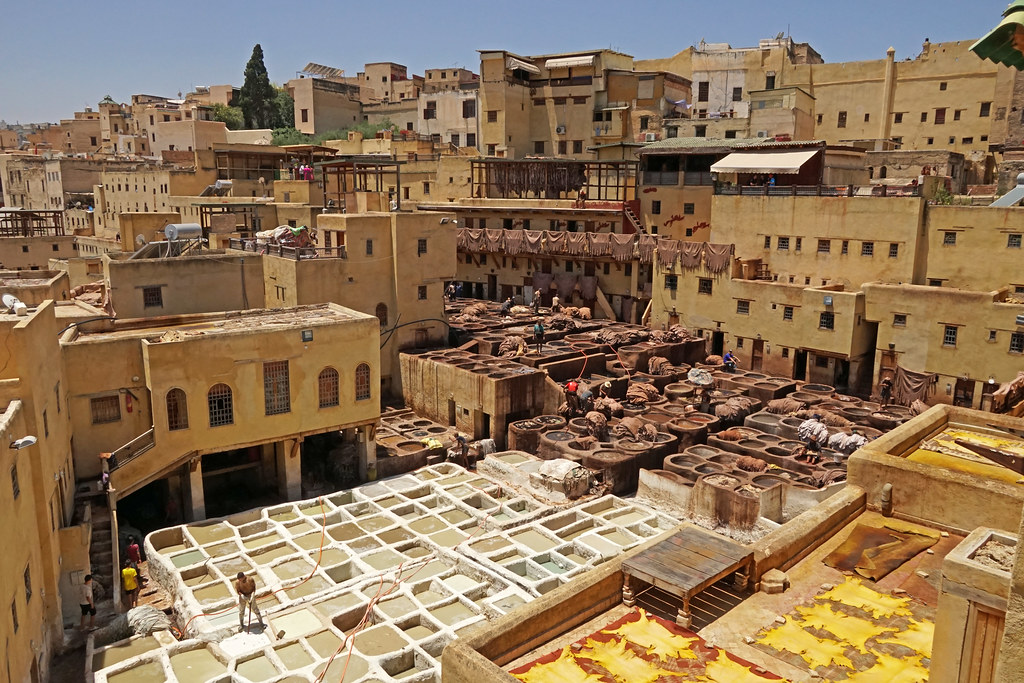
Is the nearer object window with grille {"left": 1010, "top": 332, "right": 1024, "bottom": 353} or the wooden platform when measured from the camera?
the wooden platform

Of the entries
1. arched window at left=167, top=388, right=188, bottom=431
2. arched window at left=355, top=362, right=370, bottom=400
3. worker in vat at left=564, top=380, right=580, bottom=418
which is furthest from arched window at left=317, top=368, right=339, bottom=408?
worker in vat at left=564, top=380, right=580, bottom=418

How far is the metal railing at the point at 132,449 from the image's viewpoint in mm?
21719

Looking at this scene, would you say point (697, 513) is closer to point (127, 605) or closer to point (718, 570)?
point (718, 570)

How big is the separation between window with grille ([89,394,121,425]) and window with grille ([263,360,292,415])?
13.5ft

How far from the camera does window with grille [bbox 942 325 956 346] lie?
1273 inches

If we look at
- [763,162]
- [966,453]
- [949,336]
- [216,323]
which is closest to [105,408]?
[216,323]

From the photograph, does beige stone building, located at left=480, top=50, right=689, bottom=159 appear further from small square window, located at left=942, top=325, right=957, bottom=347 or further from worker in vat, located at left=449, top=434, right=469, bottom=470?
worker in vat, located at left=449, top=434, right=469, bottom=470

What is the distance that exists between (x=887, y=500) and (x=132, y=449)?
19.5 metres

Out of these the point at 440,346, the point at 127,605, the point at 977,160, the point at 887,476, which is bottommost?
the point at 127,605

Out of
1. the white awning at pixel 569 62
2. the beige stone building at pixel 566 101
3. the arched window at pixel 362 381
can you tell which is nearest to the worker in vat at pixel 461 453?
the arched window at pixel 362 381

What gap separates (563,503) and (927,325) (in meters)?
18.6

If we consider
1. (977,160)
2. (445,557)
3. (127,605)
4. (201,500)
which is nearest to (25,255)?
(201,500)

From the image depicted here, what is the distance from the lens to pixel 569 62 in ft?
206

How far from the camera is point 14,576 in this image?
45.4 feet
